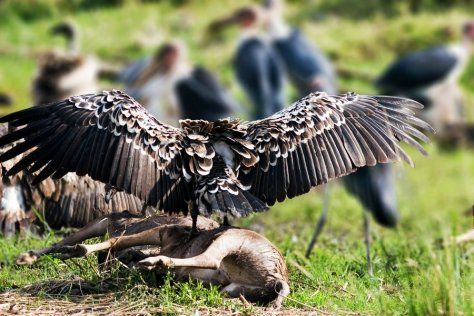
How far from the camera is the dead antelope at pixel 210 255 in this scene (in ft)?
17.7

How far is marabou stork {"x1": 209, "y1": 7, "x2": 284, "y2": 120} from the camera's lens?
14.7 m

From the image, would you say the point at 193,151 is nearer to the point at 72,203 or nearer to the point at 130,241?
the point at 130,241

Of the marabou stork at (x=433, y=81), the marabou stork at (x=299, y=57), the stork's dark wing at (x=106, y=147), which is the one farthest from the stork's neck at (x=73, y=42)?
the stork's dark wing at (x=106, y=147)

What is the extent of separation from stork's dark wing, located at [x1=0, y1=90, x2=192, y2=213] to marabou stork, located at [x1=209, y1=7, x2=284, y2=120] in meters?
8.34

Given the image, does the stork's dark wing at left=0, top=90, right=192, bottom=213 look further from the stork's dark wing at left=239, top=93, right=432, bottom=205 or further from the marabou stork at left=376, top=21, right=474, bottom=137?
the marabou stork at left=376, top=21, right=474, bottom=137

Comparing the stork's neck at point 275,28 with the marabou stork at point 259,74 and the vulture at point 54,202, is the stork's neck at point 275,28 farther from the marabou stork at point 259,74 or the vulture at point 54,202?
the vulture at point 54,202

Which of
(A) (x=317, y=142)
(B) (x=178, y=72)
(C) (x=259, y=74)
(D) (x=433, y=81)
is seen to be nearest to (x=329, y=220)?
(A) (x=317, y=142)

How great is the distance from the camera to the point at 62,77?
13914 millimetres

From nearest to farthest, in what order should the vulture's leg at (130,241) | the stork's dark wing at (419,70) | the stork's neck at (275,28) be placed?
the vulture's leg at (130,241)
the stork's dark wing at (419,70)
the stork's neck at (275,28)

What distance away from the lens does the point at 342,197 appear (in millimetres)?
11812

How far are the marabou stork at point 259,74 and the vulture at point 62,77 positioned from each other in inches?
82.1

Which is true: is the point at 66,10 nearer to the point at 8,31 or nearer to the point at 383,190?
the point at 8,31

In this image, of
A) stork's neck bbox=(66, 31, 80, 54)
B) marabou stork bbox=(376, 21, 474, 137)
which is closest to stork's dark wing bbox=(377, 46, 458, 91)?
marabou stork bbox=(376, 21, 474, 137)

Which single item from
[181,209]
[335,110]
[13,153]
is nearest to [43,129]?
[13,153]
